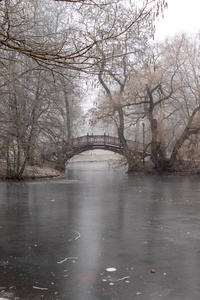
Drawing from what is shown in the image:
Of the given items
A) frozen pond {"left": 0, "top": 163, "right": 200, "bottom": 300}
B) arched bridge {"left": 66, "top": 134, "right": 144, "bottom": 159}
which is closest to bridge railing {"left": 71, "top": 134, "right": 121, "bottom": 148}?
arched bridge {"left": 66, "top": 134, "right": 144, "bottom": 159}

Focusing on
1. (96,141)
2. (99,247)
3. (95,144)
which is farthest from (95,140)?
(99,247)

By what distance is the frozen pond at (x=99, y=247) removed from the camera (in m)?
7.22

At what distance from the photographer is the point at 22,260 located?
907 centimetres

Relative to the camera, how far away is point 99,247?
10.2 m

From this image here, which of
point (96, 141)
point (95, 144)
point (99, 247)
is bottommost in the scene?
Result: point (99, 247)

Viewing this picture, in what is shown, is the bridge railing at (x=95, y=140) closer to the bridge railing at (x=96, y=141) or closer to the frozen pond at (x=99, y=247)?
the bridge railing at (x=96, y=141)

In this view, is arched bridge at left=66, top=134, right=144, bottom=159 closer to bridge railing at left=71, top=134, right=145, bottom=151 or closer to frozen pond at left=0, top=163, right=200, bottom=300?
bridge railing at left=71, top=134, right=145, bottom=151

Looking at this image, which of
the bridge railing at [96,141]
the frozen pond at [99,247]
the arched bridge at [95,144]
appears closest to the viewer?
the frozen pond at [99,247]

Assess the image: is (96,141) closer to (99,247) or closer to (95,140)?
(95,140)

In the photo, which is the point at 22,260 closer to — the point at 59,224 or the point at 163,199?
the point at 59,224

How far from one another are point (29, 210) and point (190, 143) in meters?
17.3

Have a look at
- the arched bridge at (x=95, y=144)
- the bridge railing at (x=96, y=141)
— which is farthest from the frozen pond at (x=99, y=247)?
the bridge railing at (x=96, y=141)

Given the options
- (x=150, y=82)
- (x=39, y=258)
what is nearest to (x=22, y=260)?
(x=39, y=258)

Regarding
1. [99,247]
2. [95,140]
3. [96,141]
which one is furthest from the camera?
[95,140]
